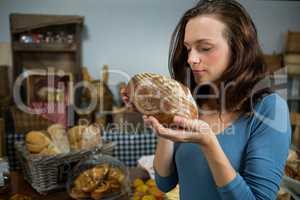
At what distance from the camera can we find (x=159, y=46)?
108 inches

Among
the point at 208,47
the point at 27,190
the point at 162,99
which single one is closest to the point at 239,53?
the point at 208,47

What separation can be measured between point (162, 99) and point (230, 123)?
0.57ft

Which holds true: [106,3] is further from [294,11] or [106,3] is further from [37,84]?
[294,11]

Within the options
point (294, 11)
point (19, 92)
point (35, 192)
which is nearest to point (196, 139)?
point (35, 192)

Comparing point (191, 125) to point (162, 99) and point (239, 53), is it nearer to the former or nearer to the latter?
point (162, 99)

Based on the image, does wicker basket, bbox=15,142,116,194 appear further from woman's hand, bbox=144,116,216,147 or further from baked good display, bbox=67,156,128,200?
woman's hand, bbox=144,116,216,147

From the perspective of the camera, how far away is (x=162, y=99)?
59 centimetres

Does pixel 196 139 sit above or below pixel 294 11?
below

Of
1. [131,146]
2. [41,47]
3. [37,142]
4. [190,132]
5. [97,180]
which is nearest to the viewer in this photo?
[190,132]

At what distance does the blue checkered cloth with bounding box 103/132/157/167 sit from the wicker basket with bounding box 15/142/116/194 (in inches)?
31.2

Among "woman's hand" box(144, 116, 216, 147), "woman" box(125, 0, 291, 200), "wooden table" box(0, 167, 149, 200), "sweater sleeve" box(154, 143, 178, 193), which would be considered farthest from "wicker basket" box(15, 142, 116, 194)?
"woman's hand" box(144, 116, 216, 147)

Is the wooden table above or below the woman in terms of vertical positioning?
below

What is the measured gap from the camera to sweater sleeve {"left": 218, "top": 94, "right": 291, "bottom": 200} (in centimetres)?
53

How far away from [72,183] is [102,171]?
0.13 metres
